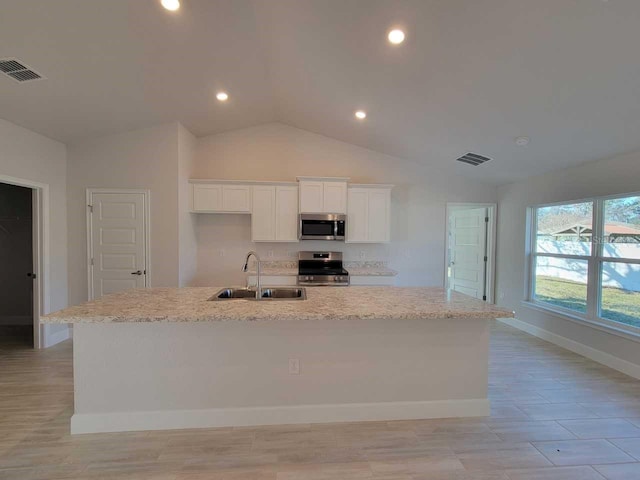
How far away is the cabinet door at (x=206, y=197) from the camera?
14.9 ft

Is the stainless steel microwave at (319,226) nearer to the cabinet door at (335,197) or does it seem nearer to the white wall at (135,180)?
the cabinet door at (335,197)

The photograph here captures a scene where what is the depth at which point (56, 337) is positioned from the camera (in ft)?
12.9

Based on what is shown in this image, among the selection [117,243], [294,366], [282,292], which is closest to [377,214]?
[282,292]

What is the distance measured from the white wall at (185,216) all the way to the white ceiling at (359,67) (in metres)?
0.51

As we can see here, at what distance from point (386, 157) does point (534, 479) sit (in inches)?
173

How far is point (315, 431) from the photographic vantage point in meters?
2.21

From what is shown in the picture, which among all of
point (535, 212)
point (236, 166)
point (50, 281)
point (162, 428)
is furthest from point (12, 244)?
point (535, 212)

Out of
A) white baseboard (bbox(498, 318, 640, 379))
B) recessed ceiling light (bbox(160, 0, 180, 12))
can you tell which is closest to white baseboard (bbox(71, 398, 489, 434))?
white baseboard (bbox(498, 318, 640, 379))

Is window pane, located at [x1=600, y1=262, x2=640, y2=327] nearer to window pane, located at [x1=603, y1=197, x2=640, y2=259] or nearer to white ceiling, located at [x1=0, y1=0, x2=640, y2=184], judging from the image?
window pane, located at [x1=603, y1=197, x2=640, y2=259]

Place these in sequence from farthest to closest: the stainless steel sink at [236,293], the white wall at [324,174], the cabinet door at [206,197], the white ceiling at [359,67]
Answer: the white wall at [324,174]
the cabinet door at [206,197]
the stainless steel sink at [236,293]
the white ceiling at [359,67]

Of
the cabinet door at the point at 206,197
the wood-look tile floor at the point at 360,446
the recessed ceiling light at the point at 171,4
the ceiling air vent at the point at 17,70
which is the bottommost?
the wood-look tile floor at the point at 360,446

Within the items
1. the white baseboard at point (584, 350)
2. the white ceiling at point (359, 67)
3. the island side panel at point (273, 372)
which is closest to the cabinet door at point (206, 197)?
the white ceiling at point (359, 67)

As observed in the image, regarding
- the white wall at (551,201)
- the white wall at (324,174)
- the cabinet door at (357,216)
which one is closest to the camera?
the white wall at (551,201)

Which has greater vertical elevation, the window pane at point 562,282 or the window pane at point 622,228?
the window pane at point 622,228
